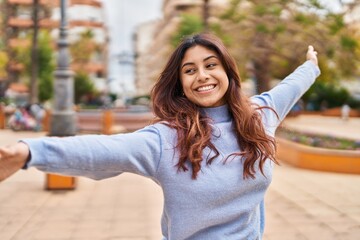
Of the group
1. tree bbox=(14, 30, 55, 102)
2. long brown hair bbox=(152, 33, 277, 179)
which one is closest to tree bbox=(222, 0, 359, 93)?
long brown hair bbox=(152, 33, 277, 179)

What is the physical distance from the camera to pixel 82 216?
6.16m

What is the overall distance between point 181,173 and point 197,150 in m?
0.09

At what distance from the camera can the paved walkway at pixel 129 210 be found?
5426 millimetres

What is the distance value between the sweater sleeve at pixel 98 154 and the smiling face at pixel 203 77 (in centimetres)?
22

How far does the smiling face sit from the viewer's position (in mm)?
1723

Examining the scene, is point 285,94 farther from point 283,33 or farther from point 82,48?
point 82,48

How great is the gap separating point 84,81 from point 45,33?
554 centimetres

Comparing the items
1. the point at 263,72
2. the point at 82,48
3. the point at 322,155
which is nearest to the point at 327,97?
the point at 263,72

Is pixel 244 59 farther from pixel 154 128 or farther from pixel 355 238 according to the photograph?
pixel 154 128

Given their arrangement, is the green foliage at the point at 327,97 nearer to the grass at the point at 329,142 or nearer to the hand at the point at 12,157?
the grass at the point at 329,142

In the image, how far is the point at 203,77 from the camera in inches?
67.8

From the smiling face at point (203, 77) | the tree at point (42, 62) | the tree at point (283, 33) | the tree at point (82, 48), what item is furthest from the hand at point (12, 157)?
the tree at point (82, 48)

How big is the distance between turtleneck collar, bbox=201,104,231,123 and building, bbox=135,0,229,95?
0.34 m

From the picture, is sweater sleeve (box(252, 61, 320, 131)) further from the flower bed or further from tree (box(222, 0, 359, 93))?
tree (box(222, 0, 359, 93))
